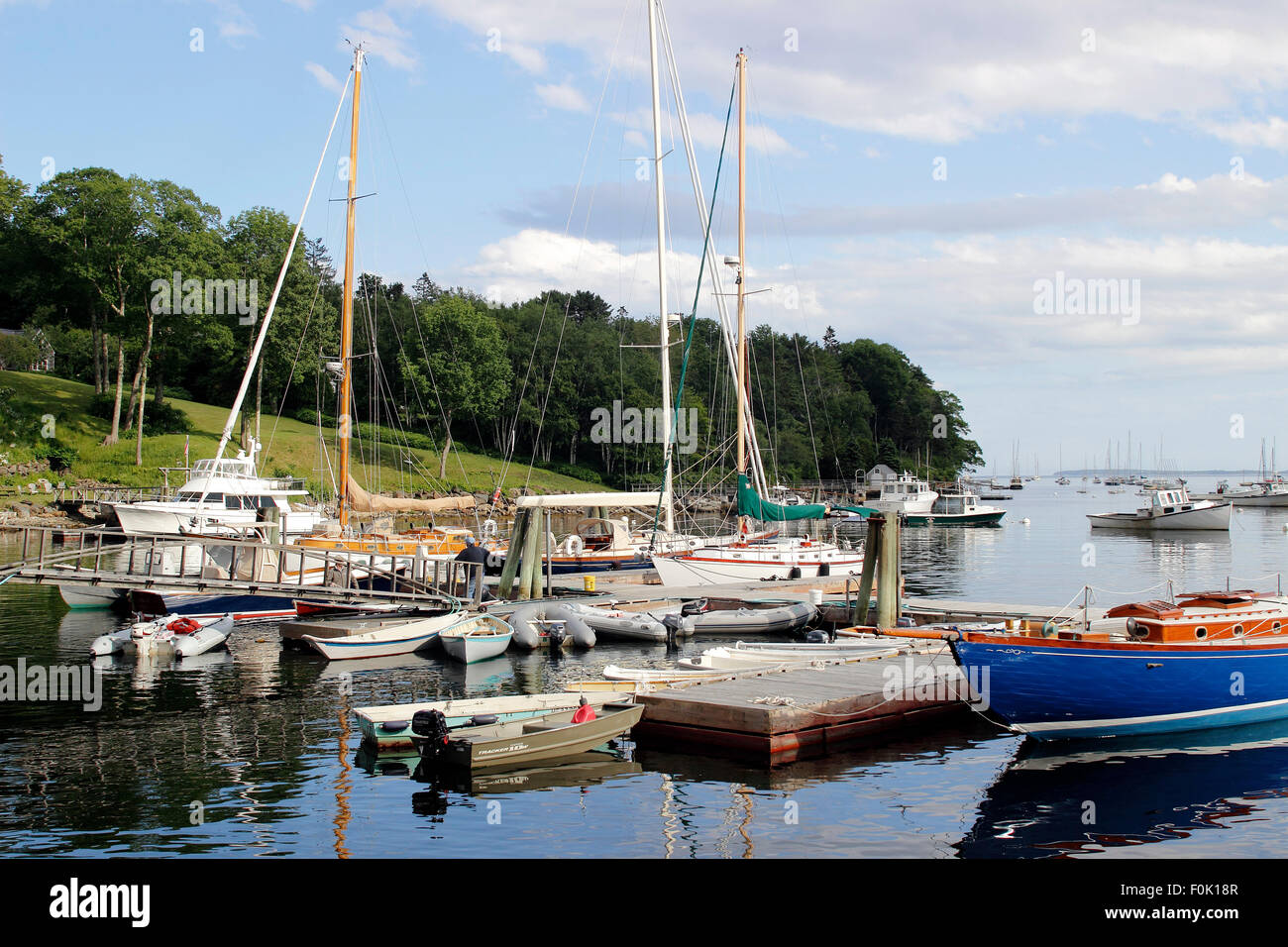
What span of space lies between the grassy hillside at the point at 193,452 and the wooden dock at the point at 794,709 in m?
58.3

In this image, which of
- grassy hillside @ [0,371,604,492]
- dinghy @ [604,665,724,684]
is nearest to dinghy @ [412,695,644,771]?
dinghy @ [604,665,724,684]

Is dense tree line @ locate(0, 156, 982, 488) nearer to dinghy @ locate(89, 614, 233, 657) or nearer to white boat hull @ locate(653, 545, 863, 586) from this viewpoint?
white boat hull @ locate(653, 545, 863, 586)

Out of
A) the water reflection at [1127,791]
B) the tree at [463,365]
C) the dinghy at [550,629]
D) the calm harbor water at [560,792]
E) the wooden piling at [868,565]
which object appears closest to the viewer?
the calm harbor water at [560,792]

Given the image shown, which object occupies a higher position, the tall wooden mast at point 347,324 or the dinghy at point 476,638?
the tall wooden mast at point 347,324

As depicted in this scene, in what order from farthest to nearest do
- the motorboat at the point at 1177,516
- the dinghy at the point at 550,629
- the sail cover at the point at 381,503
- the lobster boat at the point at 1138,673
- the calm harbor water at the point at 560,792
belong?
the motorboat at the point at 1177,516 → the sail cover at the point at 381,503 → the dinghy at the point at 550,629 → the lobster boat at the point at 1138,673 → the calm harbor water at the point at 560,792

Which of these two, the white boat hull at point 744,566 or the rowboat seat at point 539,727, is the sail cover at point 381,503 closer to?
the white boat hull at point 744,566

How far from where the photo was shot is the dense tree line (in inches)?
3334

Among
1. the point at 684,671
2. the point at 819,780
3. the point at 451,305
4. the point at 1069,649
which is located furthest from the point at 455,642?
the point at 451,305

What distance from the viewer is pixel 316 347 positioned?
9756cm

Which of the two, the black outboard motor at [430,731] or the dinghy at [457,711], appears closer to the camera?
the black outboard motor at [430,731]

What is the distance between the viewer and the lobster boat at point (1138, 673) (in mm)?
18734

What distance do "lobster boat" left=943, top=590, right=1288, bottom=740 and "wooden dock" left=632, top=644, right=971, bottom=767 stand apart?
2110 mm

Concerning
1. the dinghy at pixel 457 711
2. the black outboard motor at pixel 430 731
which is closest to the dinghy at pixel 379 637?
the dinghy at pixel 457 711
